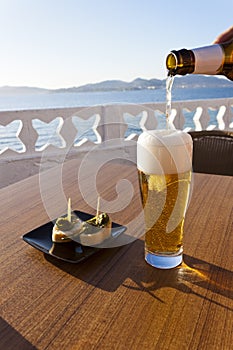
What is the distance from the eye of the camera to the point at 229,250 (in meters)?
0.74

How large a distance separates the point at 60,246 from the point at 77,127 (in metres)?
2.77

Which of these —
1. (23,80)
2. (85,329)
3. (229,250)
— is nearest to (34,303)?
(85,329)

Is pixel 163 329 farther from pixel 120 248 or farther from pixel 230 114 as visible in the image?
pixel 230 114

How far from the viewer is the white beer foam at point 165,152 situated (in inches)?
24.7

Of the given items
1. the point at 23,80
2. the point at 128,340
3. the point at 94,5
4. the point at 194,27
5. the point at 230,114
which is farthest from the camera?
the point at 23,80

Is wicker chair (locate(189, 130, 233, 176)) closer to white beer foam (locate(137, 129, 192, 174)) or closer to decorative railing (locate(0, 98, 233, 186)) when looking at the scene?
white beer foam (locate(137, 129, 192, 174))

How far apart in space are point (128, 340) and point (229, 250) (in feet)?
1.19

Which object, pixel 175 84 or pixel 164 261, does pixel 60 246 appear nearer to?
pixel 164 261

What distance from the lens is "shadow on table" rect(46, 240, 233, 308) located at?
2.00 feet

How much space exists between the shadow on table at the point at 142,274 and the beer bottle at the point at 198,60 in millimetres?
439

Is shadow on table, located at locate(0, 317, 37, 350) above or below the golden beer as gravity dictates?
below

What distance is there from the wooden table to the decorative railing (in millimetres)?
2370

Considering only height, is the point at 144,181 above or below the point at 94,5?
below

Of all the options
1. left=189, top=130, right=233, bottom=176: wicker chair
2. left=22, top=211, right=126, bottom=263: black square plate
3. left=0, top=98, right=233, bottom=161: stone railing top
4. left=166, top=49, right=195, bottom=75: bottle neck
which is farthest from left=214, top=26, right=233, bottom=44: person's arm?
left=0, top=98, right=233, bottom=161: stone railing top
